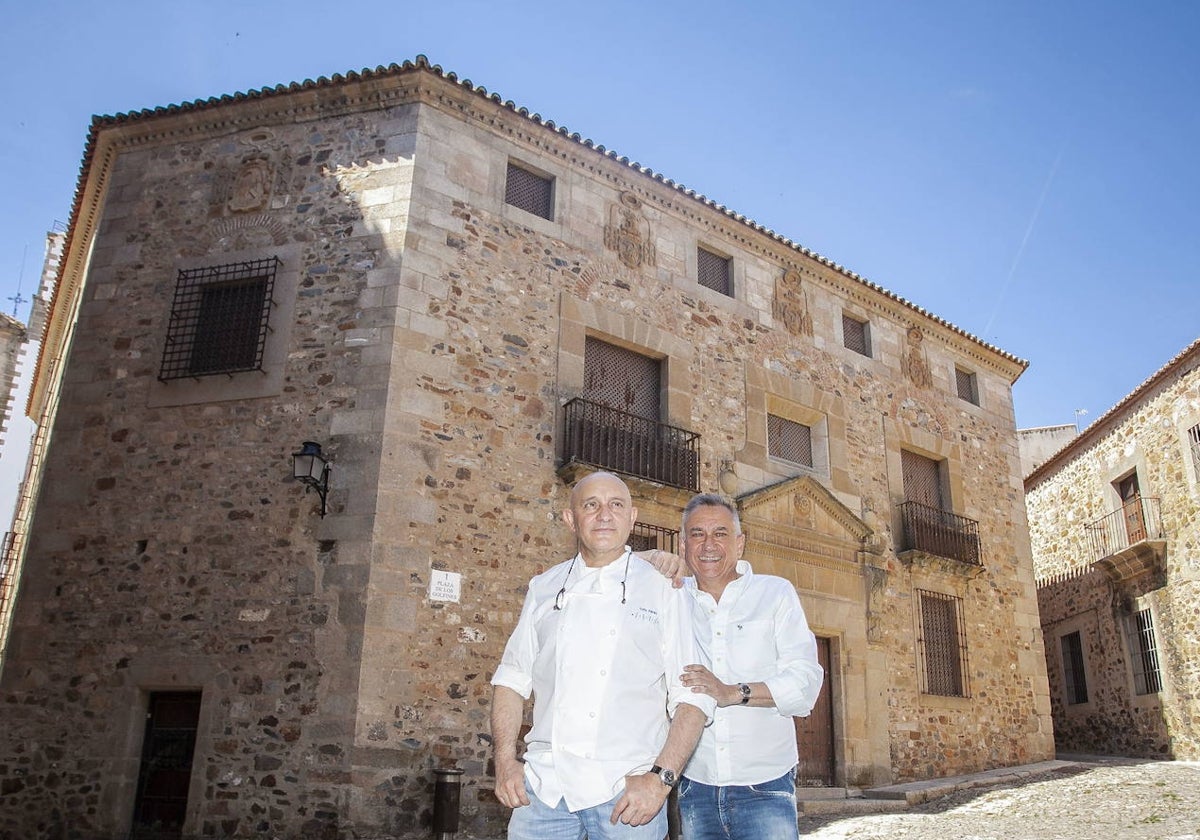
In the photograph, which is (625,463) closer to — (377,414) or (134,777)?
(377,414)

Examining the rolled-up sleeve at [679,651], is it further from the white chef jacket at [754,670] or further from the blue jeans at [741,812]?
the blue jeans at [741,812]

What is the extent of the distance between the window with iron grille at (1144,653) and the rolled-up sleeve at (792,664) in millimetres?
16842

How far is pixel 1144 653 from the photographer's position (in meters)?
17.7

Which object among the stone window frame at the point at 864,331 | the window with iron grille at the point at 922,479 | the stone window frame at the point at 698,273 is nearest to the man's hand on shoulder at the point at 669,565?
the stone window frame at the point at 698,273

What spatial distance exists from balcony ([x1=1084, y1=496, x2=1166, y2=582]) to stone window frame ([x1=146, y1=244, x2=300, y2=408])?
14.9m

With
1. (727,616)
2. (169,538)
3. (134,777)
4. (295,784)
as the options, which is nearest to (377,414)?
(169,538)

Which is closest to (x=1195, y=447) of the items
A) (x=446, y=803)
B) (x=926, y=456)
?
(x=926, y=456)

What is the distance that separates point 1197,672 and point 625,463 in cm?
1135

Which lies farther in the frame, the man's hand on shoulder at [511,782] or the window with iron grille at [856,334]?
the window with iron grille at [856,334]

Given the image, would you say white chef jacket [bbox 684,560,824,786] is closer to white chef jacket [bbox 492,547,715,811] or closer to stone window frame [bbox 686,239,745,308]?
white chef jacket [bbox 492,547,715,811]

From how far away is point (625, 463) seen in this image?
11234 millimetres

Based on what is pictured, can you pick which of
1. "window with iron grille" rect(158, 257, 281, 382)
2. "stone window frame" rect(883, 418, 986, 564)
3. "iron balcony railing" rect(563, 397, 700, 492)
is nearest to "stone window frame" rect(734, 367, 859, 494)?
"stone window frame" rect(883, 418, 986, 564)

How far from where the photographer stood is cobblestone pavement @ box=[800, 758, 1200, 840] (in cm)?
866

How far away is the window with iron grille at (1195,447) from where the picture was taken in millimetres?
16281
